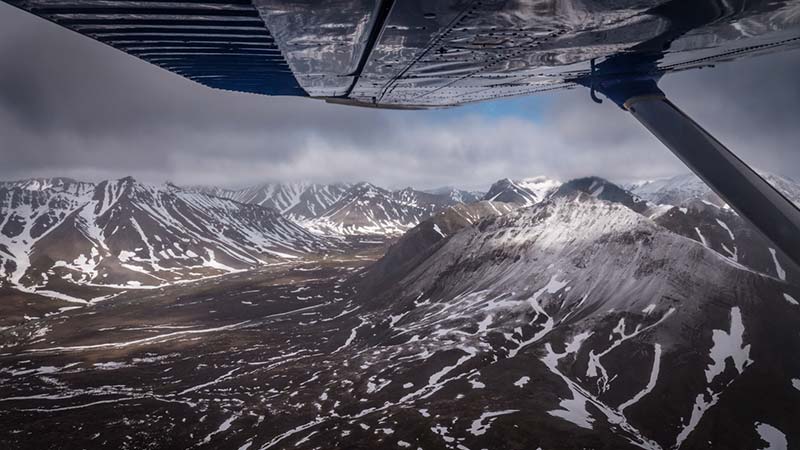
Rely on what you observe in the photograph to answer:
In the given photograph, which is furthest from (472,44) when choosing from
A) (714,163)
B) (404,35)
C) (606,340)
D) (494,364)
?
(606,340)

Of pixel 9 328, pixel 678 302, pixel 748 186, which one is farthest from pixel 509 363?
pixel 9 328

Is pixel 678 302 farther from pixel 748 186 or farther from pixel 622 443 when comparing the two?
pixel 748 186

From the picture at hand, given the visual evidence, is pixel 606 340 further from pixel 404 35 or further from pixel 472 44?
pixel 404 35

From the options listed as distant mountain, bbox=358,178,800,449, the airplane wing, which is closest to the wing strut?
the airplane wing

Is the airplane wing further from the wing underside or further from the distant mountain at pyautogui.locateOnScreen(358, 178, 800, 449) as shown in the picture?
the distant mountain at pyautogui.locateOnScreen(358, 178, 800, 449)

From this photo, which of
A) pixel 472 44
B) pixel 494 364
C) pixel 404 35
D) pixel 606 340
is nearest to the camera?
pixel 404 35

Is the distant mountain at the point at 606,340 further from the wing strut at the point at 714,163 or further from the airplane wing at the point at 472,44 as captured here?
the airplane wing at the point at 472,44
